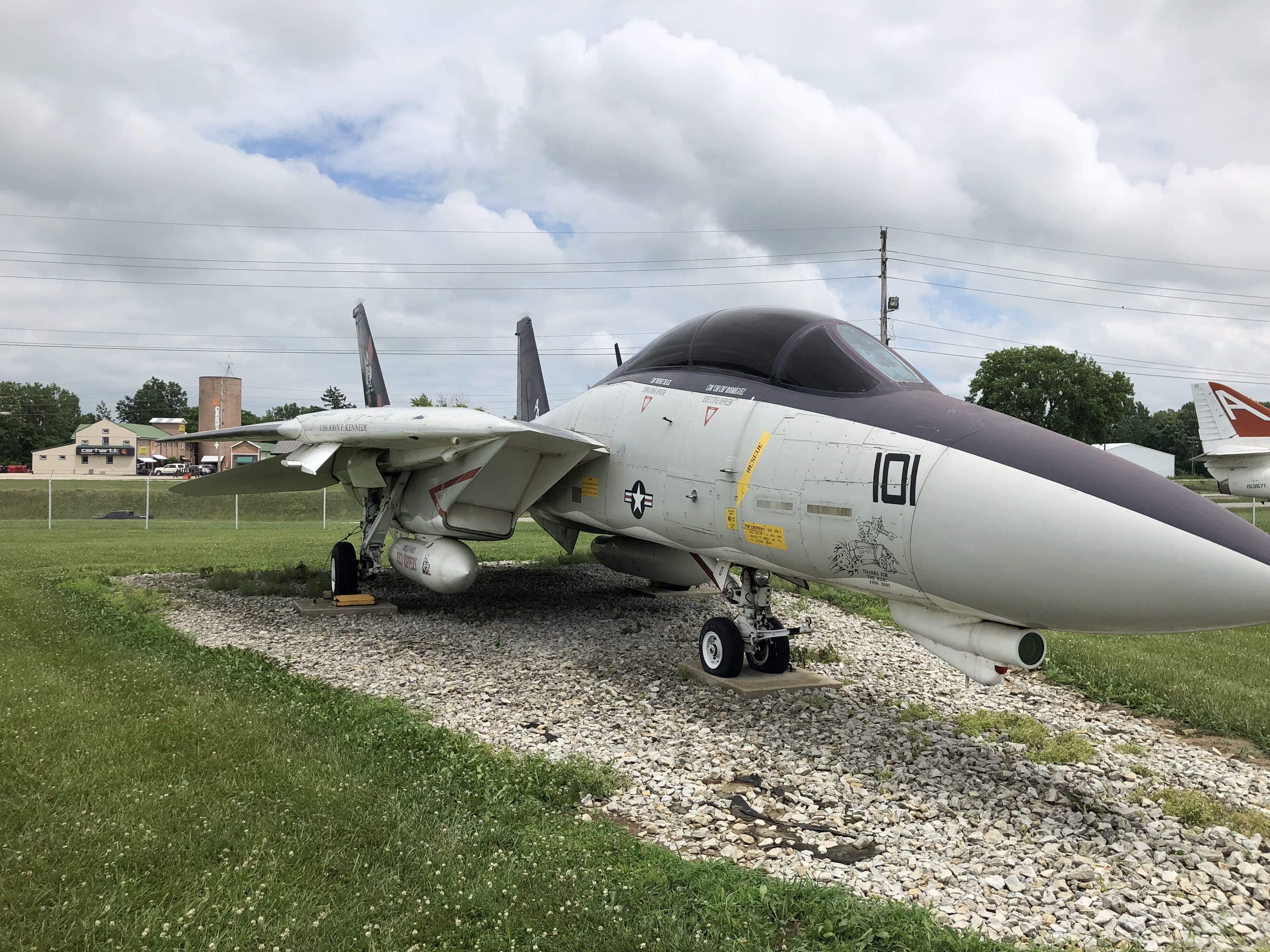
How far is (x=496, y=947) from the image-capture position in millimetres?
2924

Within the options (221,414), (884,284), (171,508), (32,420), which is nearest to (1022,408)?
(884,284)

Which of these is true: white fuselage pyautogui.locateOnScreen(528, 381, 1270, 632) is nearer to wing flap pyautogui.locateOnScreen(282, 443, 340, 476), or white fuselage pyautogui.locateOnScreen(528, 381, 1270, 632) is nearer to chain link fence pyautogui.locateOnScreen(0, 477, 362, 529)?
wing flap pyautogui.locateOnScreen(282, 443, 340, 476)

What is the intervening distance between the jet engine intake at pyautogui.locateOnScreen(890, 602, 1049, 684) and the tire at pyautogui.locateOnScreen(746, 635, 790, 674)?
195 cm

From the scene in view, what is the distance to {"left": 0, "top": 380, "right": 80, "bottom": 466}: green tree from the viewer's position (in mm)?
89188

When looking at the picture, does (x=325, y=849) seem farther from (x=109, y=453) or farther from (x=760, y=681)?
(x=109, y=453)

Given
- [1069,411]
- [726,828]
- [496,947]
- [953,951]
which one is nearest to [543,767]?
[726,828]

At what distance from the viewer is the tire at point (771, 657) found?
6680 mm

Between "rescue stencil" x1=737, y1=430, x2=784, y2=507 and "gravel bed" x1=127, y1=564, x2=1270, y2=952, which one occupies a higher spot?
"rescue stencil" x1=737, y1=430, x2=784, y2=507

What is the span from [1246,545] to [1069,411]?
57376mm

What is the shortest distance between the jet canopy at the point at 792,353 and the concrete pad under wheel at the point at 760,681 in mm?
2397

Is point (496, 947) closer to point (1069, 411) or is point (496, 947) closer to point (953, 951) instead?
point (953, 951)

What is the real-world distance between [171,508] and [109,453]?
199 ft

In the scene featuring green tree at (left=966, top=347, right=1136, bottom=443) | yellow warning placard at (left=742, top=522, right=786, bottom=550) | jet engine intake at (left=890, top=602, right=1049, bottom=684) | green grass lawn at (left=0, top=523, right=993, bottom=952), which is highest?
green tree at (left=966, top=347, right=1136, bottom=443)

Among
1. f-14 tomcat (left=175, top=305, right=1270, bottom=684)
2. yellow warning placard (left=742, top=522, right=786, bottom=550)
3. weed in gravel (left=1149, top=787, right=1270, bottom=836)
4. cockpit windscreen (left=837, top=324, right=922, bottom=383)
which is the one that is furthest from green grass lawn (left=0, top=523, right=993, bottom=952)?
cockpit windscreen (left=837, top=324, right=922, bottom=383)
